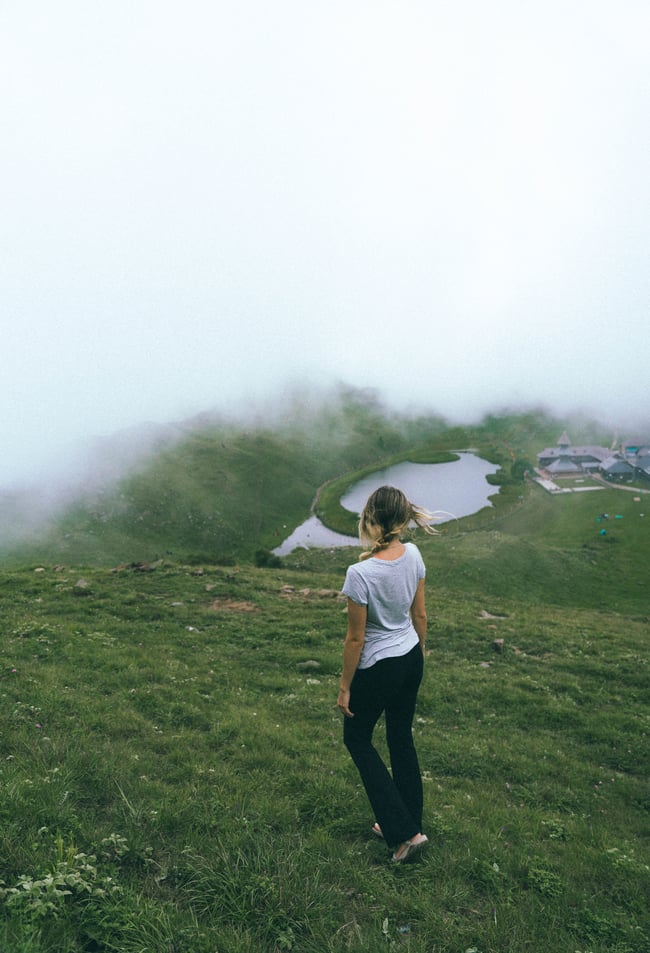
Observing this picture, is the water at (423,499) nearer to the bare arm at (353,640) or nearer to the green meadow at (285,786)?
the green meadow at (285,786)

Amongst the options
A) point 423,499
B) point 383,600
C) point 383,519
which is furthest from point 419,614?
point 423,499

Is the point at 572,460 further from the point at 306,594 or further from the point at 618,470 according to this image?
the point at 306,594

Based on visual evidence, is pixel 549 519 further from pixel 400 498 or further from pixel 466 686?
pixel 400 498

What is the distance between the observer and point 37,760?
8367 millimetres

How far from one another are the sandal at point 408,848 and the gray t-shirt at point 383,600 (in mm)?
2634

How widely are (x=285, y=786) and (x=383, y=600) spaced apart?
15.2 feet

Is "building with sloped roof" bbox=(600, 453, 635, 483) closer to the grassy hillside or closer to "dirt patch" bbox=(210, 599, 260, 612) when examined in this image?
the grassy hillside

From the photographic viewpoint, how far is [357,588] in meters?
6.60

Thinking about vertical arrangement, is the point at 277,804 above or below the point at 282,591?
above

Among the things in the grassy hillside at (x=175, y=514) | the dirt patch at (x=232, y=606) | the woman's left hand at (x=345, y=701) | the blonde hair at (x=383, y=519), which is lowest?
the grassy hillside at (x=175, y=514)

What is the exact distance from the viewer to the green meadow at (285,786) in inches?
→ 223

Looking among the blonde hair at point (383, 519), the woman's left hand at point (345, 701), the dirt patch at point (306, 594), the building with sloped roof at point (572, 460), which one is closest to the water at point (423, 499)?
the building with sloped roof at point (572, 460)

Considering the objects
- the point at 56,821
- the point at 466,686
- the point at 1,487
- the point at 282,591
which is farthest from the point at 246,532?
the point at 56,821

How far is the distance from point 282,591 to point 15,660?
16700 mm
